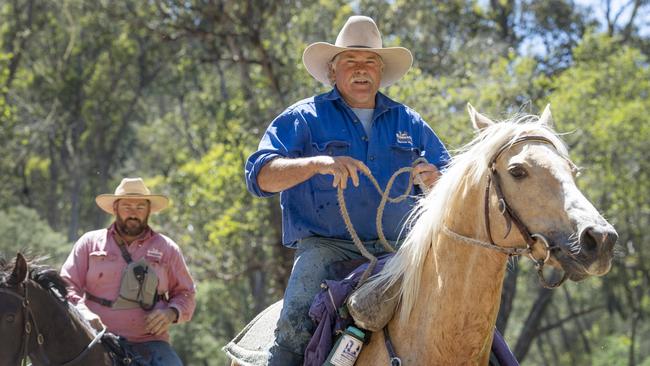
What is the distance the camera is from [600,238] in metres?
3.85

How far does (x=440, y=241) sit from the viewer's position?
15.5 feet

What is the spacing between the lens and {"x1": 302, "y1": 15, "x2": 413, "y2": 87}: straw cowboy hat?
582cm

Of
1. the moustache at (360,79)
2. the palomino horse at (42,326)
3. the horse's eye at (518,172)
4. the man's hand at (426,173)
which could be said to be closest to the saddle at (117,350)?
the palomino horse at (42,326)

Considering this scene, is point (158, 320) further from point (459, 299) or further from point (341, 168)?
point (459, 299)

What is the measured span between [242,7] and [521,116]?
17779mm

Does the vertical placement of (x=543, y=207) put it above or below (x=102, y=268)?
above

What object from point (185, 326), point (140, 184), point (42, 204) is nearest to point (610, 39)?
point (185, 326)

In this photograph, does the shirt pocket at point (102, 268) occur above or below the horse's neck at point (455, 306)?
below

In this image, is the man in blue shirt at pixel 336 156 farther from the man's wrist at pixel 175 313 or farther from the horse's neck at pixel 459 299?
the man's wrist at pixel 175 313

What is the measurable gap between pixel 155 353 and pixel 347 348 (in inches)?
157

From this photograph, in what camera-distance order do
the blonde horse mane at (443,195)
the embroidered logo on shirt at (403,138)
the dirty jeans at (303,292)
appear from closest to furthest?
the blonde horse mane at (443,195) → the dirty jeans at (303,292) → the embroidered logo on shirt at (403,138)

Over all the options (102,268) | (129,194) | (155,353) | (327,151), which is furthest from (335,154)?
(129,194)

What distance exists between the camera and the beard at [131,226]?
29.0 ft

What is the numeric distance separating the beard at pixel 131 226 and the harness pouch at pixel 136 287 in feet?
1.14
